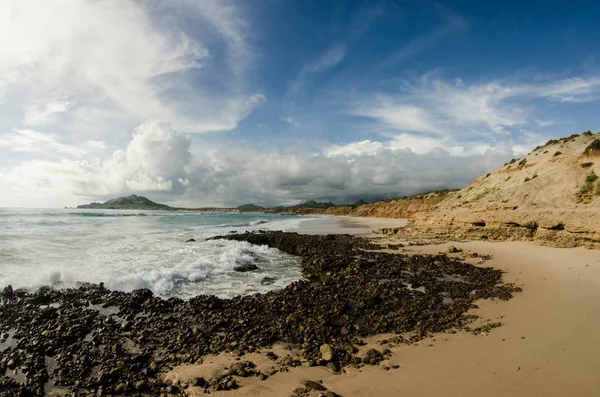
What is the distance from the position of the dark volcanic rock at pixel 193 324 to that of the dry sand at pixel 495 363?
0.56 m

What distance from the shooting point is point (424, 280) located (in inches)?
575

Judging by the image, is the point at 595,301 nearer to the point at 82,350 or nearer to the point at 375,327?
the point at 375,327

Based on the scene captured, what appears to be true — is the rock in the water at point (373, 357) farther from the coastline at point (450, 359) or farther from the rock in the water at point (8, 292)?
the rock in the water at point (8, 292)

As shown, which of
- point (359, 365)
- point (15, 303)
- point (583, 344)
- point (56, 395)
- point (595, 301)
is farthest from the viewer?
point (15, 303)

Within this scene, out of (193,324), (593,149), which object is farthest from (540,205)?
(193,324)

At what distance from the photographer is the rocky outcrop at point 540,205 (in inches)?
772

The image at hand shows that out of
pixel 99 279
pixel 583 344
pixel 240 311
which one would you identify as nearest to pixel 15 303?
pixel 99 279

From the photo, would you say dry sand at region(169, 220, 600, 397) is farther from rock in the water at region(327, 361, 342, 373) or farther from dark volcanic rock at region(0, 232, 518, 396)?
dark volcanic rock at region(0, 232, 518, 396)

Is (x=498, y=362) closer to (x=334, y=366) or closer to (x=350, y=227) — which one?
(x=334, y=366)

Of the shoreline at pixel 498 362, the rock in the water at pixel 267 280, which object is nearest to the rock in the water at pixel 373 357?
the shoreline at pixel 498 362

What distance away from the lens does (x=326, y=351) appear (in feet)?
24.6

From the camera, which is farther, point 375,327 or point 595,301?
point 595,301

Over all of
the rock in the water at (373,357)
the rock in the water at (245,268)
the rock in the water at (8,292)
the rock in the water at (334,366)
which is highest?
the rock in the water at (373,357)

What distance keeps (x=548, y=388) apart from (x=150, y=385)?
8226mm
